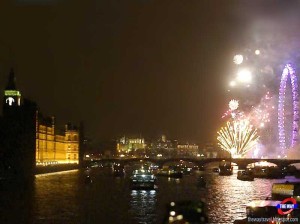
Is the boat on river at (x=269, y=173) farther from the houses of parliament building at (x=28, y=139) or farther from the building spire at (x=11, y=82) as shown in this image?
the building spire at (x=11, y=82)

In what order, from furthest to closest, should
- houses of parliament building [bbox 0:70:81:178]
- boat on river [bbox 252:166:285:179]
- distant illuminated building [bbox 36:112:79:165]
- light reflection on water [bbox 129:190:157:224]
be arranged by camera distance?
distant illuminated building [bbox 36:112:79:165] → houses of parliament building [bbox 0:70:81:178] → boat on river [bbox 252:166:285:179] → light reflection on water [bbox 129:190:157:224]

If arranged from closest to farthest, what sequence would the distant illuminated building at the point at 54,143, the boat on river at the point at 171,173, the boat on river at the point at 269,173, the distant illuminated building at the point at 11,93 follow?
the boat on river at the point at 171,173
the boat on river at the point at 269,173
the distant illuminated building at the point at 54,143
the distant illuminated building at the point at 11,93

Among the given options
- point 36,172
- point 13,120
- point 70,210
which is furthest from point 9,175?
point 70,210

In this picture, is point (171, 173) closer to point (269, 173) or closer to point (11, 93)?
point (269, 173)

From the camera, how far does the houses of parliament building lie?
107 metres

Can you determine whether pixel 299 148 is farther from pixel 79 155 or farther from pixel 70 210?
pixel 70 210

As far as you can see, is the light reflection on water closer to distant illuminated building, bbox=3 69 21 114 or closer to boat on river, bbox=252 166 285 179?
boat on river, bbox=252 166 285 179

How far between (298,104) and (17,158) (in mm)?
48897

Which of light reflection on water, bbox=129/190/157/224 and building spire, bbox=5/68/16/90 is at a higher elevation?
building spire, bbox=5/68/16/90

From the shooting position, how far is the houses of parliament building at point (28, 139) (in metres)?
107

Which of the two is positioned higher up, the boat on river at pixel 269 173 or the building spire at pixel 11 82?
the building spire at pixel 11 82

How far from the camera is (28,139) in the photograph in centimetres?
11731

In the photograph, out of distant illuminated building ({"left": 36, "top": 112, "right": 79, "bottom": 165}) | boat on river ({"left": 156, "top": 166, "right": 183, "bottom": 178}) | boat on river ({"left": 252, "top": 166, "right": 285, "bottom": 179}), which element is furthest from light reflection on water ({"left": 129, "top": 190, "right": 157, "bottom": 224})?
distant illuminated building ({"left": 36, "top": 112, "right": 79, "bottom": 165})

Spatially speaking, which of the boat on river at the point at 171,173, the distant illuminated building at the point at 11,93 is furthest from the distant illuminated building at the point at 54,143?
the boat on river at the point at 171,173
